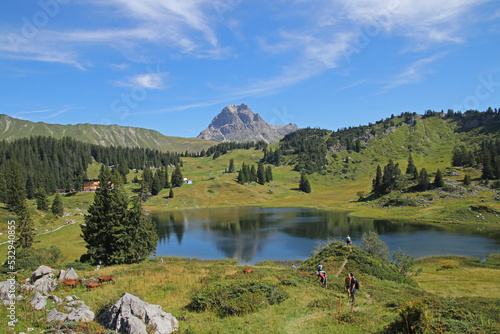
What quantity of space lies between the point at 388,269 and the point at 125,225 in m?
37.9

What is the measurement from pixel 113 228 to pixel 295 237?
1927 inches

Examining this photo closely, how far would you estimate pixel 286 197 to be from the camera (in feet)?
635

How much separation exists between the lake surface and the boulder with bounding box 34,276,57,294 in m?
38.3

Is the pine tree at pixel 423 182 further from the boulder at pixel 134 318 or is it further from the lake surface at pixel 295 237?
the boulder at pixel 134 318

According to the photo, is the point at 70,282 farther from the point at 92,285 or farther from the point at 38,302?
the point at 38,302

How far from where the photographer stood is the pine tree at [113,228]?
43344mm

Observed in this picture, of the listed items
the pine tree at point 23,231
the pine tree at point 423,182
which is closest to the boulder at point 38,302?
the pine tree at point 23,231

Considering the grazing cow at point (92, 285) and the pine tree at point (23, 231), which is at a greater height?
the grazing cow at point (92, 285)

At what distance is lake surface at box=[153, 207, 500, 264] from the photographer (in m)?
61.7

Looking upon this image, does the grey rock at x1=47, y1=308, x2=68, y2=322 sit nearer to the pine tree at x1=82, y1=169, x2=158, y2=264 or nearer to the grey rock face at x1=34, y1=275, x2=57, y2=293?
the grey rock face at x1=34, y1=275, x2=57, y2=293

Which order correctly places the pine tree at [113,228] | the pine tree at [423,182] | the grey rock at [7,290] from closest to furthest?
the grey rock at [7,290]
the pine tree at [113,228]
the pine tree at [423,182]

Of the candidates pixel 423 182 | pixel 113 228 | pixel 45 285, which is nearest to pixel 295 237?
pixel 113 228

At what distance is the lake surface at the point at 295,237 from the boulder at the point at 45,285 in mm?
38286

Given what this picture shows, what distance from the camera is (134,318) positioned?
13.4m
